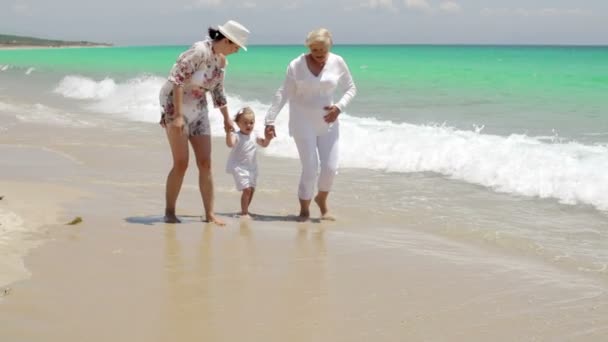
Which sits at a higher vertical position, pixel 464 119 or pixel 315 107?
pixel 464 119

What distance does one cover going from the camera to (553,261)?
5359mm

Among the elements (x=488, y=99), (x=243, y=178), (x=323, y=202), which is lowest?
(x=323, y=202)

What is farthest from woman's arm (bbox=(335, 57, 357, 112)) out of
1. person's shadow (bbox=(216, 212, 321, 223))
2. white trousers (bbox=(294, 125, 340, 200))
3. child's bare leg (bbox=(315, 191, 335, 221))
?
person's shadow (bbox=(216, 212, 321, 223))

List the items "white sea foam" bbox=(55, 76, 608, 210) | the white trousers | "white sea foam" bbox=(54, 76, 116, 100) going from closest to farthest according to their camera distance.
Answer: the white trousers < "white sea foam" bbox=(55, 76, 608, 210) < "white sea foam" bbox=(54, 76, 116, 100)

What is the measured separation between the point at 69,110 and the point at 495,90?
44.3ft

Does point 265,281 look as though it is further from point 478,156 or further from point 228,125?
point 478,156

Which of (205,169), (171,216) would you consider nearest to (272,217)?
(205,169)

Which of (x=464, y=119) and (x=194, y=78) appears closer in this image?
(x=194, y=78)

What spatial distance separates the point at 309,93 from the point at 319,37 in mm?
473

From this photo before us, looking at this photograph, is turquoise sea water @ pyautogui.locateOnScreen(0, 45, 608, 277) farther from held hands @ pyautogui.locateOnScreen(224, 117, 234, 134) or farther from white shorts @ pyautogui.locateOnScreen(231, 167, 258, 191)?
held hands @ pyautogui.locateOnScreen(224, 117, 234, 134)

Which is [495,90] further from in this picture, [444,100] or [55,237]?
[55,237]

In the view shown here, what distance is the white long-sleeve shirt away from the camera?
20.5 ft

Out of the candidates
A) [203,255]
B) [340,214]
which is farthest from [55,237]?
[340,214]

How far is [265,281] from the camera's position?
14.7 ft
